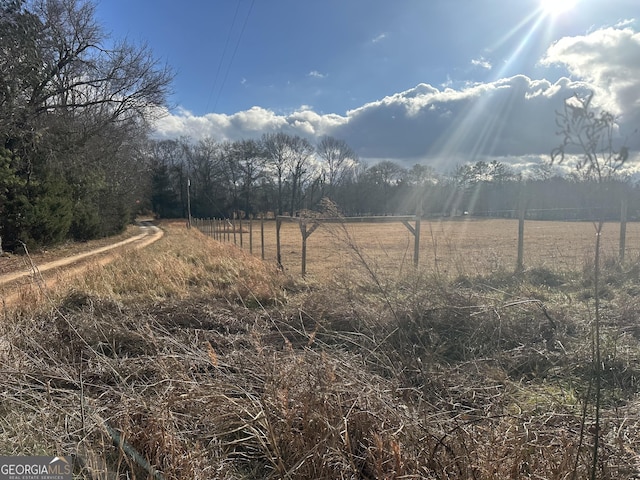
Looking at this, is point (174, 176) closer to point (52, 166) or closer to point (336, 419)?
point (52, 166)

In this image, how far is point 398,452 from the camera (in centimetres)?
196

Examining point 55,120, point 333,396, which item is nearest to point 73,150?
point 55,120

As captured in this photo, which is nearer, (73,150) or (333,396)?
(333,396)

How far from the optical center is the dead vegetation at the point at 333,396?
2.11 meters

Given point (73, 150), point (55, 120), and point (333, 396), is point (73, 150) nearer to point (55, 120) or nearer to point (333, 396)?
point (55, 120)

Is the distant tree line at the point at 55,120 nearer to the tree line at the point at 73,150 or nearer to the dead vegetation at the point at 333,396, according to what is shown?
the tree line at the point at 73,150

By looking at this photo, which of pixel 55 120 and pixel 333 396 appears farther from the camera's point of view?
pixel 55 120

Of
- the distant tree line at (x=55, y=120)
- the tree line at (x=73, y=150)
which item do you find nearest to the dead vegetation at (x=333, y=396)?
the tree line at (x=73, y=150)

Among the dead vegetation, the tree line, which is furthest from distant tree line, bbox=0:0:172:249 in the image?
the dead vegetation

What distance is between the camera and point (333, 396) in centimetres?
249

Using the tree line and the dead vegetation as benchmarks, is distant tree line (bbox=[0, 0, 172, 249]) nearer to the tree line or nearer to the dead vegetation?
the tree line

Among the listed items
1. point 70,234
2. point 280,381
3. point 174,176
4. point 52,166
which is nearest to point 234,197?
point 174,176

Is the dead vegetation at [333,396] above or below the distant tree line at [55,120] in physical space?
below

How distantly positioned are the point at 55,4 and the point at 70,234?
12.2 meters
